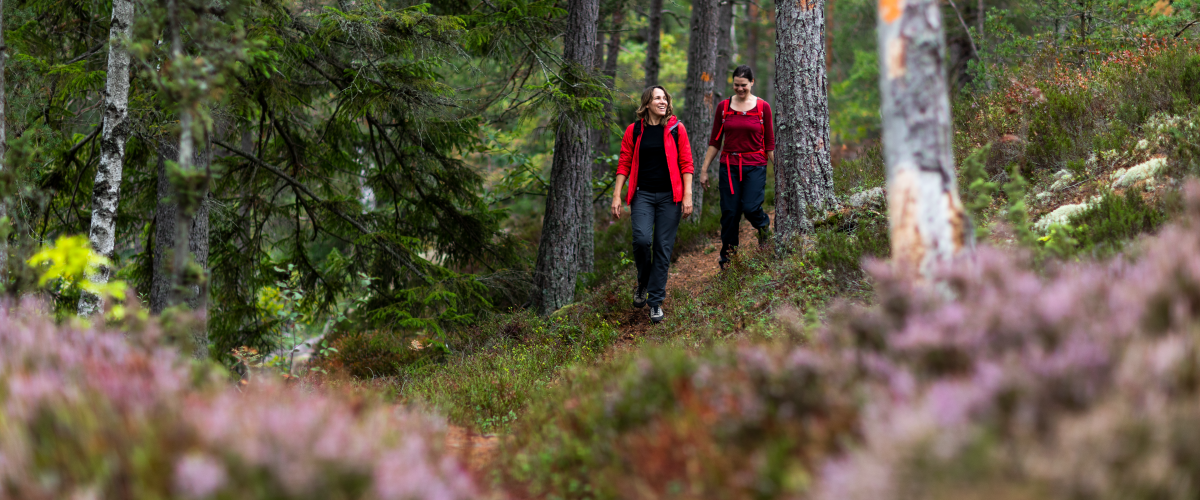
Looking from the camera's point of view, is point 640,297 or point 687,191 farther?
point 640,297

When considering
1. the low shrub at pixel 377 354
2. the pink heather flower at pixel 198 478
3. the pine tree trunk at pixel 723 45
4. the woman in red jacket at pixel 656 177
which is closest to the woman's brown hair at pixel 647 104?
the woman in red jacket at pixel 656 177

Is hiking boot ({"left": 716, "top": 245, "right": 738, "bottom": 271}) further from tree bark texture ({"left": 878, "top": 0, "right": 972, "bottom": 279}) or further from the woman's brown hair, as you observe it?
tree bark texture ({"left": 878, "top": 0, "right": 972, "bottom": 279})

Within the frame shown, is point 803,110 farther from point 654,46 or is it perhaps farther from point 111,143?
point 654,46

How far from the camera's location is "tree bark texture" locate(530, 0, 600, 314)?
921 centimetres

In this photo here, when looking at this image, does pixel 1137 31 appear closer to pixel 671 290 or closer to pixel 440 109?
pixel 671 290

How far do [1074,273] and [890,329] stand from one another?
1.27m

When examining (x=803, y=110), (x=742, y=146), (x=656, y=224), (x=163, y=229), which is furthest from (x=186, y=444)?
(x=163, y=229)

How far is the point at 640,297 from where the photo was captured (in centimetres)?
776

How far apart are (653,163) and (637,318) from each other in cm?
189

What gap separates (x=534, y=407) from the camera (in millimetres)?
4723

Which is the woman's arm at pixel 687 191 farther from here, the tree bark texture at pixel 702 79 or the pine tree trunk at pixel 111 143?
the pine tree trunk at pixel 111 143

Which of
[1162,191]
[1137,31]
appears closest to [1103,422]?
[1162,191]

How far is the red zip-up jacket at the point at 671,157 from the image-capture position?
6.95 metres

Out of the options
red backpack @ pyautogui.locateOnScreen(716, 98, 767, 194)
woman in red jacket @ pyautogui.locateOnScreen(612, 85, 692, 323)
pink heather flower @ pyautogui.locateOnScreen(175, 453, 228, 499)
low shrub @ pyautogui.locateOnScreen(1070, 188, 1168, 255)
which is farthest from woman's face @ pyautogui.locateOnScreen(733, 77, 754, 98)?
pink heather flower @ pyautogui.locateOnScreen(175, 453, 228, 499)
